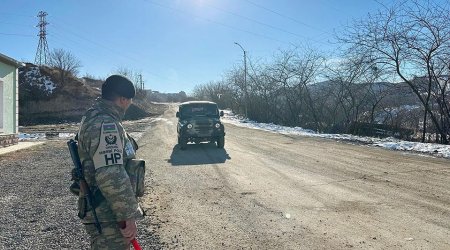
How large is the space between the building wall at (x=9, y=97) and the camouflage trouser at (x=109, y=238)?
14841 millimetres

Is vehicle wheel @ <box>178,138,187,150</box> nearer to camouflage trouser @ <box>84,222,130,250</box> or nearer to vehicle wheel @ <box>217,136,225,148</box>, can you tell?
vehicle wheel @ <box>217,136,225,148</box>

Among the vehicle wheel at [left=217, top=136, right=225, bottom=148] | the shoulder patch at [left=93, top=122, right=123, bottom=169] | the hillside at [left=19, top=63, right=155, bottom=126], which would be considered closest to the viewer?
the shoulder patch at [left=93, top=122, right=123, bottom=169]

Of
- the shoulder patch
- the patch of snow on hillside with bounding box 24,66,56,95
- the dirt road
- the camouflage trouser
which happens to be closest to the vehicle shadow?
the dirt road

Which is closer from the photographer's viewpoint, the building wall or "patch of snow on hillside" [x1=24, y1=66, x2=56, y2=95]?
the building wall

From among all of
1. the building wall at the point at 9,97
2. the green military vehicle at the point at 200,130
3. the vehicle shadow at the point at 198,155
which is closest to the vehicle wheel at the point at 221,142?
the green military vehicle at the point at 200,130

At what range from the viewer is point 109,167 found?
264cm

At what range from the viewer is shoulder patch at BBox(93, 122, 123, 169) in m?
2.64

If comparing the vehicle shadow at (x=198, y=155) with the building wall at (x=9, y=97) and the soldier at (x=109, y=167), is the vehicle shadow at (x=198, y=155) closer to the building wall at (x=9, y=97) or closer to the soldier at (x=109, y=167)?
the building wall at (x=9, y=97)

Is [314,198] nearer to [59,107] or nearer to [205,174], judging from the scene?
[205,174]

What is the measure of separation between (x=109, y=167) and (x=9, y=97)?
15868mm

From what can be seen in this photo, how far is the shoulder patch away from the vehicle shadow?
372 inches

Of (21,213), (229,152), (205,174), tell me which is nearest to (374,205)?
(205,174)

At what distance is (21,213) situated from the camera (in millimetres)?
6461

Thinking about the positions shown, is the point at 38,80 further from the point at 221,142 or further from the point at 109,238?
the point at 109,238
